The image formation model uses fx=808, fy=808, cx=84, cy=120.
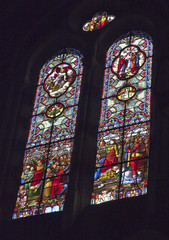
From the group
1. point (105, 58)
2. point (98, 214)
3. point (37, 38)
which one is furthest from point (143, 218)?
point (37, 38)

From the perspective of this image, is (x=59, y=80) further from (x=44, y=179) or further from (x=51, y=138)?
(x=44, y=179)

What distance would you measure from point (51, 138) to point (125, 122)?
1.70 m

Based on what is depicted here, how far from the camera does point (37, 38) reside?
18609 mm

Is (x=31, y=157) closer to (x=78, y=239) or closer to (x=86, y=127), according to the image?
(x=86, y=127)

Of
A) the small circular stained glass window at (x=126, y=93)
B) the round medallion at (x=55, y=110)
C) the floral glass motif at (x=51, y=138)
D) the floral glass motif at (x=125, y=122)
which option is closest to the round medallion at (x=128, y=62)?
the floral glass motif at (x=125, y=122)

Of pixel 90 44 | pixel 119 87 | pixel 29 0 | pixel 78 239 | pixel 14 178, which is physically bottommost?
→ pixel 78 239

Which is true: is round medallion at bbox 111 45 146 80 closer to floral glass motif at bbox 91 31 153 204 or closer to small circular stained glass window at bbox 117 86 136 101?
floral glass motif at bbox 91 31 153 204

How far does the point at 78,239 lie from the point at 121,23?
5430 mm

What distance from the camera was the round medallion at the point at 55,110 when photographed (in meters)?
17.0

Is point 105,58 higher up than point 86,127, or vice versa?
point 105,58

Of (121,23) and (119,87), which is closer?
(119,87)

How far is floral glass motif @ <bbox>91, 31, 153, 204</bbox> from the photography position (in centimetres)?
1505

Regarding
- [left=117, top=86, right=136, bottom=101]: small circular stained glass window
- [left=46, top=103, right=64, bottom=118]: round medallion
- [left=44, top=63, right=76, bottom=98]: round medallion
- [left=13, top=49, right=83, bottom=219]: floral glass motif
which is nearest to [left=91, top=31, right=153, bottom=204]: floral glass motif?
[left=117, top=86, right=136, bottom=101]: small circular stained glass window

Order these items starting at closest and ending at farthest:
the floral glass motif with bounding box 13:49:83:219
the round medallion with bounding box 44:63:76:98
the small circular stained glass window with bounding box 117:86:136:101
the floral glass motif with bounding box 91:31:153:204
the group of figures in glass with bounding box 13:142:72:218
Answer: the floral glass motif with bounding box 91:31:153:204, the group of figures in glass with bounding box 13:142:72:218, the floral glass motif with bounding box 13:49:83:219, the small circular stained glass window with bounding box 117:86:136:101, the round medallion with bounding box 44:63:76:98
